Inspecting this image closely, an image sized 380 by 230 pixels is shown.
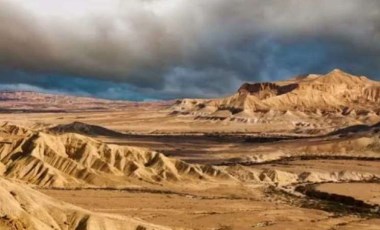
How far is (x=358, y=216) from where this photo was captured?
88.1 m

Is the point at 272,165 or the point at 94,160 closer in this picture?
the point at 94,160

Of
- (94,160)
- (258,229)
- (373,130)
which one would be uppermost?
(373,130)

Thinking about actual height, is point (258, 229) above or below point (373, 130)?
below

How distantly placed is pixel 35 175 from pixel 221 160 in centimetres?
6392

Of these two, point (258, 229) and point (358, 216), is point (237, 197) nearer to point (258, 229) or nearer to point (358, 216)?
point (358, 216)

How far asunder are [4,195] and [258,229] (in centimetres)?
3496

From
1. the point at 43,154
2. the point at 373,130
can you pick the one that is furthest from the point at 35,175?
the point at 373,130

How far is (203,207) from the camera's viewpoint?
293ft

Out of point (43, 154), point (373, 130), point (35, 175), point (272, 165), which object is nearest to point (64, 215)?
point (35, 175)

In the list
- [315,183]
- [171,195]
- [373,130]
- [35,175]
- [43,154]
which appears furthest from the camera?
[373,130]

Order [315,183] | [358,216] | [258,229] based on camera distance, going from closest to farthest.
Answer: [258,229], [358,216], [315,183]

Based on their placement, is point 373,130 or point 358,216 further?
point 373,130

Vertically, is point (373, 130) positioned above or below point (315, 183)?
above

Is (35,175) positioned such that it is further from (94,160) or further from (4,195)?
(4,195)
